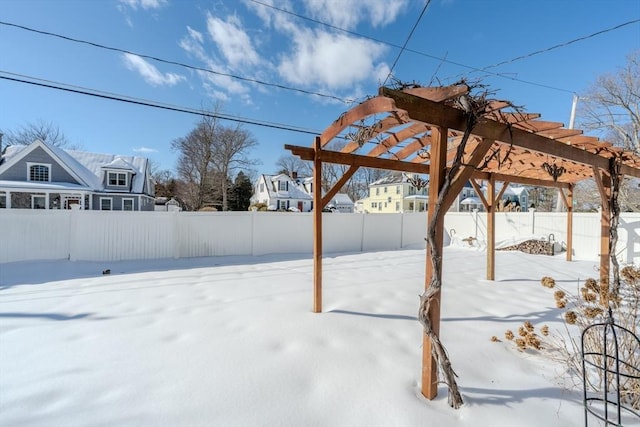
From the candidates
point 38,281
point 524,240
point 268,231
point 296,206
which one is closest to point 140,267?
point 38,281

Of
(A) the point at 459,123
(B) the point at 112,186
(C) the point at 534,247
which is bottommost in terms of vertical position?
(C) the point at 534,247

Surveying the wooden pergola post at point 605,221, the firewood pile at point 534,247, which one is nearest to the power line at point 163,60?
the wooden pergola post at point 605,221

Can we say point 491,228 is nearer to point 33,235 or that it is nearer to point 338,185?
point 338,185

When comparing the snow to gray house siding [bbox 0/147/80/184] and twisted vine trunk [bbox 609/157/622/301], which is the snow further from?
gray house siding [bbox 0/147/80/184]

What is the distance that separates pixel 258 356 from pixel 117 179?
617 inches

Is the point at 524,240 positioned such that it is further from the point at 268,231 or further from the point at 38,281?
the point at 38,281

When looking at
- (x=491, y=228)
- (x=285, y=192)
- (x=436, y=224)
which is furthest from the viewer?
(x=285, y=192)

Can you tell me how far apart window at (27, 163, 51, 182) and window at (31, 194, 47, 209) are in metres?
0.76

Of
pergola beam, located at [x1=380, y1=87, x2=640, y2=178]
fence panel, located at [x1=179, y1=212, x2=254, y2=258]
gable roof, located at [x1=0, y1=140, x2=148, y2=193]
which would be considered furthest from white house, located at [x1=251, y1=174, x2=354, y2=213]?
pergola beam, located at [x1=380, y1=87, x2=640, y2=178]

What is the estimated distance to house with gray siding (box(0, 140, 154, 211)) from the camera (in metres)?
11.9

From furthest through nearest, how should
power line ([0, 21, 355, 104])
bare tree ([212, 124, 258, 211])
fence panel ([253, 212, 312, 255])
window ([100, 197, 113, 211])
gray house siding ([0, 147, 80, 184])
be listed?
bare tree ([212, 124, 258, 211])
window ([100, 197, 113, 211])
gray house siding ([0, 147, 80, 184])
fence panel ([253, 212, 312, 255])
power line ([0, 21, 355, 104])

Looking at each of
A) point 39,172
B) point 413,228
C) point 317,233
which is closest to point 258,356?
point 317,233

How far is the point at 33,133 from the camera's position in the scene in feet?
61.6

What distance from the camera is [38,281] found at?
476 cm
